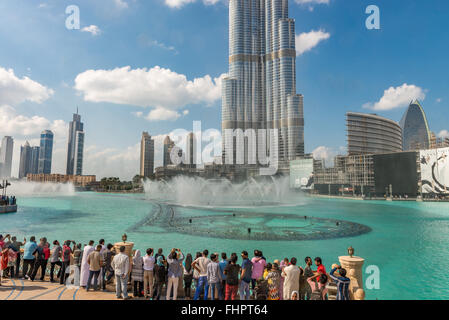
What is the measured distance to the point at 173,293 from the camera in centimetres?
784

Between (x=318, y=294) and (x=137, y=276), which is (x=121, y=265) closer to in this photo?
(x=137, y=276)

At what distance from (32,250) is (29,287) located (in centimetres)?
150

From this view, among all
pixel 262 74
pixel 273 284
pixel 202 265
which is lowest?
pixel 273 284

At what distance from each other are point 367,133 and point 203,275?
153804 mm

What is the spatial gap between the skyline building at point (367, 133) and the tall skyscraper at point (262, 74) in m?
34.1

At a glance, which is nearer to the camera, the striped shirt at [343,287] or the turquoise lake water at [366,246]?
the striped shirt at [343,287]

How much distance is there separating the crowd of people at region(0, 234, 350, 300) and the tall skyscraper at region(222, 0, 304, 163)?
161 m

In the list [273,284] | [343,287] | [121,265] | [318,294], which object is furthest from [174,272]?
[343,287]

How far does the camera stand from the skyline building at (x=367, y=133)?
443 ft

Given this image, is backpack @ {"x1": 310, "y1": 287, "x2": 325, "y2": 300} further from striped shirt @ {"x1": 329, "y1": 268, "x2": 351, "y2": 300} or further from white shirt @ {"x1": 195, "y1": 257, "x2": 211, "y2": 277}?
white shirt @ {"x1": 195, "y1": 257, "x2": 211, "y2": 277}

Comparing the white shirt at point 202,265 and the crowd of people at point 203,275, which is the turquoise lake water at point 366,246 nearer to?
the crowd of people at point 203,275

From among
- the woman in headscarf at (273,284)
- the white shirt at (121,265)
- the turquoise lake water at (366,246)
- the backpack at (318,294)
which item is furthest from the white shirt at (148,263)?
the turquoise lake water at (366,246)

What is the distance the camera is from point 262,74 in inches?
7106
